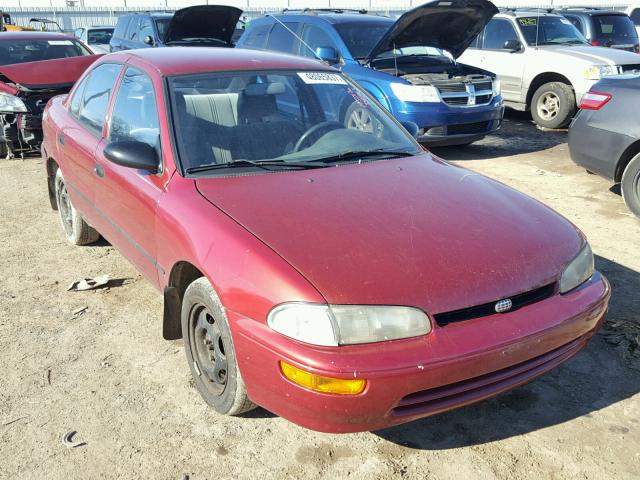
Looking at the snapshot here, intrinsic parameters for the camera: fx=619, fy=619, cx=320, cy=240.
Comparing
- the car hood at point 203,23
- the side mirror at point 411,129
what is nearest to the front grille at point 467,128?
the side mirror at point 411,129

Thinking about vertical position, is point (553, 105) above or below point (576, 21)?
below

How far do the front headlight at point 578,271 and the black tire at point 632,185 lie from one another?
312cm

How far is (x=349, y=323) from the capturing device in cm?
226

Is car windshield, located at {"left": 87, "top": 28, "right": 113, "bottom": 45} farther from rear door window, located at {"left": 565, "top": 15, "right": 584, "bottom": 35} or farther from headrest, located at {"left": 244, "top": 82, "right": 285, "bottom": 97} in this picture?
headrest, located at {"left": 244, "top": 82, "right": 285, "bottom": 97}

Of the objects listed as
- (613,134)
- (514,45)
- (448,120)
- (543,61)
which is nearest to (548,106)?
(543,61)

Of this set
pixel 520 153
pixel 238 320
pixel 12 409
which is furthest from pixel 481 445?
pixel 520 153

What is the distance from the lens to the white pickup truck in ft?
31.1

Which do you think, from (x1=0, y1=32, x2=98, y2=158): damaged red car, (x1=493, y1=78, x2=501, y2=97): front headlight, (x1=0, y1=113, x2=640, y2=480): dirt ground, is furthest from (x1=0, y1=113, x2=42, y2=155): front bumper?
(x1=493, y1=78, x2=501, y2=97): front headlight

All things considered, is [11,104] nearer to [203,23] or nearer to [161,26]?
[203,23]

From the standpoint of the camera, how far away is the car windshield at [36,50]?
27.6ft

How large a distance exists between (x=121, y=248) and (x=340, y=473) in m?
2.03

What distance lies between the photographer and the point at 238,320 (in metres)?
2.46

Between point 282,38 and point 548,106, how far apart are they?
14.6 ft

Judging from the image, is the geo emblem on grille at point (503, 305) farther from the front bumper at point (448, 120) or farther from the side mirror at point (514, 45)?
the side mirror at point (514, 45)
